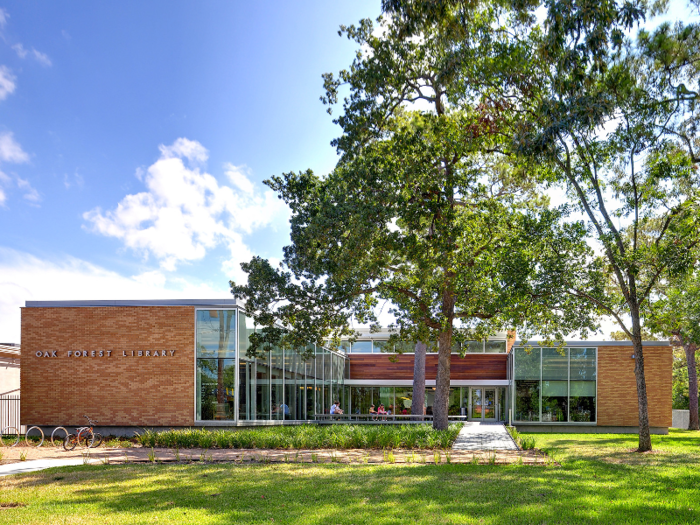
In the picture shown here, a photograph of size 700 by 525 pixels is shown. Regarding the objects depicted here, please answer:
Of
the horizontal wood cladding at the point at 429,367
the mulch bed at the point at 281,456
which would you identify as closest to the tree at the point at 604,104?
the mulch bed at the point at 281,456

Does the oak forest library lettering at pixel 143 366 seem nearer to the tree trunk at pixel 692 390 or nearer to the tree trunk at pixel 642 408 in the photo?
the tree trunk at pixel 642 408

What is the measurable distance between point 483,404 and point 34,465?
28.2 meters

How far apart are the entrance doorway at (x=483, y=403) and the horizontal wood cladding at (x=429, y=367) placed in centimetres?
121

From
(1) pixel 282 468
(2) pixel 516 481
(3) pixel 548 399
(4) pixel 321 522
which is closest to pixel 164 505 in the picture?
(4) pixel 321 522

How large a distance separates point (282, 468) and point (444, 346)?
10.1 metres

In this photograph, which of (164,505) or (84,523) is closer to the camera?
(84,523)

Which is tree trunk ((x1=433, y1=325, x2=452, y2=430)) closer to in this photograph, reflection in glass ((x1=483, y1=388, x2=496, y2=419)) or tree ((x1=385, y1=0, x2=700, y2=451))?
tree ((x1=385, y1=0, x2=700, y2=451))

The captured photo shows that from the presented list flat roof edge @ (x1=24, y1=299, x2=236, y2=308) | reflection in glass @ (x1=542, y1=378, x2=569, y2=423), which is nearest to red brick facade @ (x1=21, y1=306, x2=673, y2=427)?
flat roof edge @ (x1=24, y1=299, x2=236, y2=308)

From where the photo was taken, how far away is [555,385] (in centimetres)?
2961

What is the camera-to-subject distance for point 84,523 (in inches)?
279

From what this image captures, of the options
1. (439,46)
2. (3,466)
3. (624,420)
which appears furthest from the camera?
(624,420)

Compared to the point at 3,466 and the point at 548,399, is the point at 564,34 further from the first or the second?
the point at 548,399

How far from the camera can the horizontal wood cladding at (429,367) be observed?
1399 inches

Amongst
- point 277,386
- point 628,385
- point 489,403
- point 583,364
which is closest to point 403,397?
point 489,403
